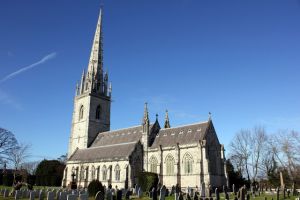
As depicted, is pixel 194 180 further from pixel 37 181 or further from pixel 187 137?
pixel 37 181

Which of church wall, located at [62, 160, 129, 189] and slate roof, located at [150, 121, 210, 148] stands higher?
slate roof, located at [150, 121, 210, 148]

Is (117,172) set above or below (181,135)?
below

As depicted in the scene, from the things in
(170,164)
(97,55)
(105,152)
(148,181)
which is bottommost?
(148,181)

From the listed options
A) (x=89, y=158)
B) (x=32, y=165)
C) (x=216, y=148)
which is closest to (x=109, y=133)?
(x=89, y=158)

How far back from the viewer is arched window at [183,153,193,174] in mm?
35944

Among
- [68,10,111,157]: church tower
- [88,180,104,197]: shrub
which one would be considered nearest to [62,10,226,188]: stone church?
[68,10,111,157]: church tower

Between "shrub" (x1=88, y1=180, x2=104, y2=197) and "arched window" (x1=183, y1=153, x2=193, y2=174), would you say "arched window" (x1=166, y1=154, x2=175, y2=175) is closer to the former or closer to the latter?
"arched window" (x1=183, y1=153, x2=193, y2=174)

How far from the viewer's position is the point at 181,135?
39594mm

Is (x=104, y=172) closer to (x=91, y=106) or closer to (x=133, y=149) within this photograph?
(x=133, y=149)

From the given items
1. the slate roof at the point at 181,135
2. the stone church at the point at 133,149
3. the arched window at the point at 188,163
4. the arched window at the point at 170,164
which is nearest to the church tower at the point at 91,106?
the stone church at the point at 133,149

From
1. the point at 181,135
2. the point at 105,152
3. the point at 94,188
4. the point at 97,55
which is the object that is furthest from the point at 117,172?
the point at 97,55

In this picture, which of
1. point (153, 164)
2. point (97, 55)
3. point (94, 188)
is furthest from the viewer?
point (97, 55)

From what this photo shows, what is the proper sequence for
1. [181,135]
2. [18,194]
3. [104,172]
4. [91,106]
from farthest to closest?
1. [91,106]
2. [104,172]
3. [181,135]
4. [18,194]

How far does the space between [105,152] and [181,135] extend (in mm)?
13070
